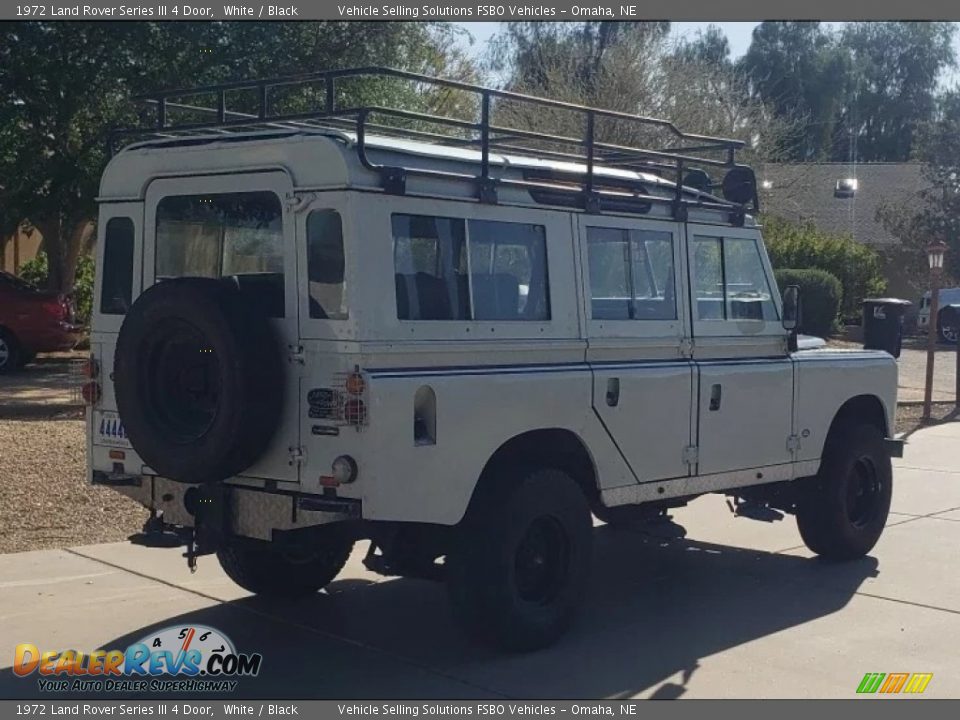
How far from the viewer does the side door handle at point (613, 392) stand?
6.77 m

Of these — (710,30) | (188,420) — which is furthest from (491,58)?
(188,420)

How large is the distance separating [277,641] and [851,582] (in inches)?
146

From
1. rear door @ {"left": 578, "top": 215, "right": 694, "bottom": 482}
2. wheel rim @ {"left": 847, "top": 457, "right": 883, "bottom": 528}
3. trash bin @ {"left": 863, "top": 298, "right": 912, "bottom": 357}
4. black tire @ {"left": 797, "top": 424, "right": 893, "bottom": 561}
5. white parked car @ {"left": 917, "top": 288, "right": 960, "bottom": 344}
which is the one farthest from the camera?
white parked car @ {"left": 917, "top": 288, "right": 960, "bottom": 344}

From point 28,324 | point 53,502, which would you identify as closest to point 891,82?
point 28,324

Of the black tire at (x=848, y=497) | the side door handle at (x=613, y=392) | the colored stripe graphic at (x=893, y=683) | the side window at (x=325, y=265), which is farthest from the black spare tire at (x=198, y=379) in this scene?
the black tire at (x=848, y=497)

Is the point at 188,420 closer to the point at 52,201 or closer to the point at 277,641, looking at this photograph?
the point at 277,641

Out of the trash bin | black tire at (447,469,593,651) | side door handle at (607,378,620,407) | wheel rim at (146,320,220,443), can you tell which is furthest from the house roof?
wheel rim at (146,320,220,443)

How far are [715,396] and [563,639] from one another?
174cm

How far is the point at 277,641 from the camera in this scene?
21.7ft

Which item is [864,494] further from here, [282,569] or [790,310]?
[282,569]

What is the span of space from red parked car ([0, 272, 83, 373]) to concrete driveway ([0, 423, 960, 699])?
31.9 feet

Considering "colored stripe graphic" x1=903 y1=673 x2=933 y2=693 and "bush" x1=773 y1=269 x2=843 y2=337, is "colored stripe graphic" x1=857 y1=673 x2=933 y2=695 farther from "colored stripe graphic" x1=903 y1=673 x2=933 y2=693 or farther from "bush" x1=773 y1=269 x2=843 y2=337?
"bush" x1=773 y1=269 x2=843 y2=337

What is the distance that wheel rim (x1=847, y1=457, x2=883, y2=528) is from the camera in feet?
28.9

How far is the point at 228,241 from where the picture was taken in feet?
21.1
